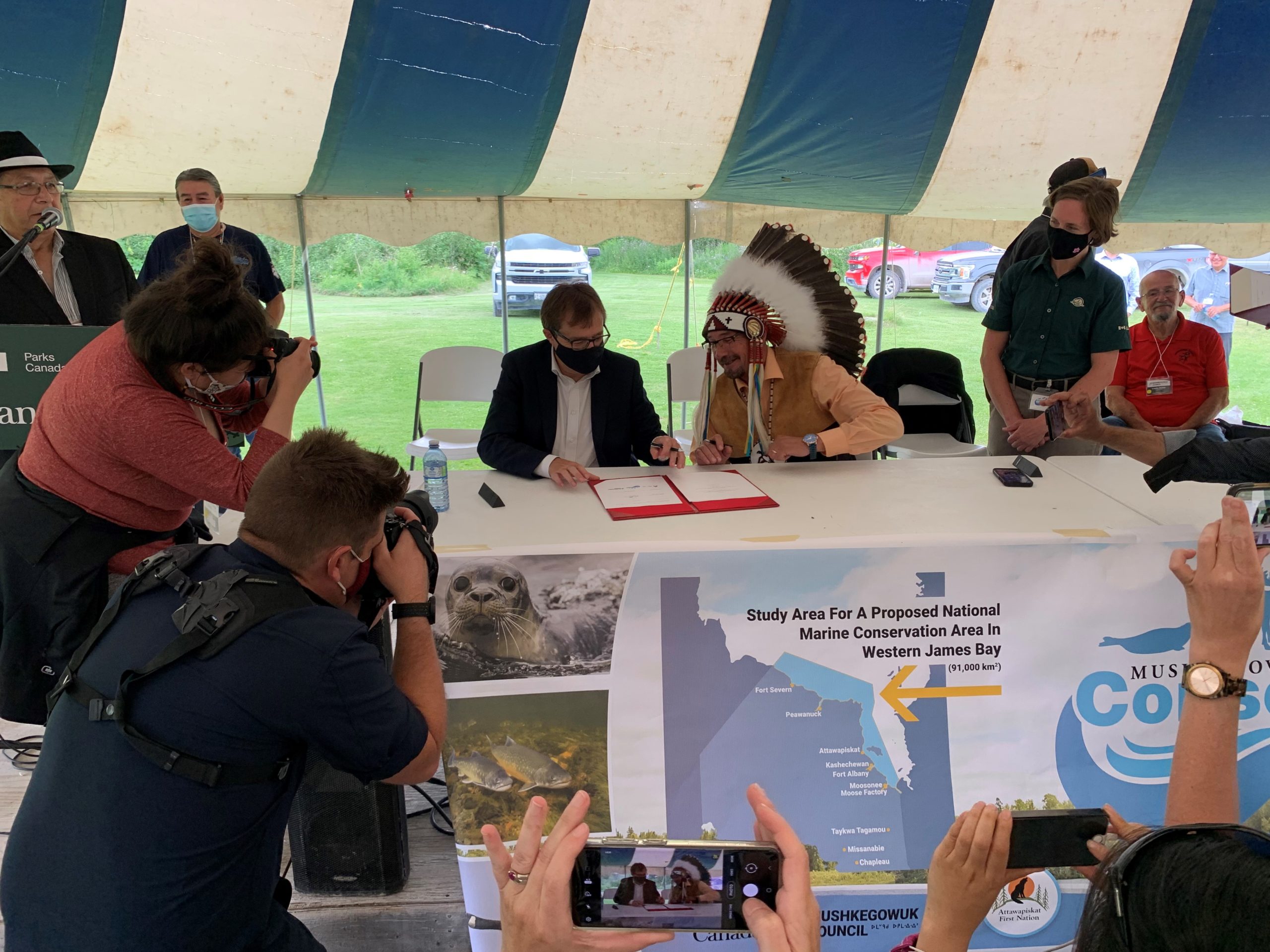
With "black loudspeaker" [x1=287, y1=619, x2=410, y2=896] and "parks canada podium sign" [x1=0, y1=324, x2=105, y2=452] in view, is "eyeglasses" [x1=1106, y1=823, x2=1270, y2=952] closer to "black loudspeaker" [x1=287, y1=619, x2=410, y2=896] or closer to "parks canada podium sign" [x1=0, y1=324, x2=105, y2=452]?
"black loudspeaker" [x1=287, y1=619, x2=410, y2=896]

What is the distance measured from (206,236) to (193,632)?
2.95 meters

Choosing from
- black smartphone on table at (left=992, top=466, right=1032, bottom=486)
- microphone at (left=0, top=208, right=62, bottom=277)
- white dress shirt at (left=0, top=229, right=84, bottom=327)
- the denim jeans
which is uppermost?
microphone at (left=0, top=208, right=62, bottom=277)

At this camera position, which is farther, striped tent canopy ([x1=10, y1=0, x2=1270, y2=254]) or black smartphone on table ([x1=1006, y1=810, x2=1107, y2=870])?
striped tent canopy ([x1=10, y1=0, x2=1270, y2=254])

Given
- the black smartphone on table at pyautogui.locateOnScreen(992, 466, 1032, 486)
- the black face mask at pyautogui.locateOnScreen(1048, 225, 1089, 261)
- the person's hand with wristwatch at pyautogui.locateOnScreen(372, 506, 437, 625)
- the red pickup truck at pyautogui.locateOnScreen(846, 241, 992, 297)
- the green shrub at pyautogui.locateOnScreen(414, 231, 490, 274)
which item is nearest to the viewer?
the person's hand with wristwatch at pyautogui.locateOnScreen(372, 506, 437, 625)

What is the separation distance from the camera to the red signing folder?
2193mm

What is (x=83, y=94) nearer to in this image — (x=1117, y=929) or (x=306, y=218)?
(x=306, y=218)

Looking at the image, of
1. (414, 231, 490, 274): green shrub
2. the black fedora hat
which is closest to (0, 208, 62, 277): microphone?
the black fedora hat

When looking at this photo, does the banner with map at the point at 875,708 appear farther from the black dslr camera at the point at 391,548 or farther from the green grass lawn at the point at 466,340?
the green grass lawn at the point at 466,340

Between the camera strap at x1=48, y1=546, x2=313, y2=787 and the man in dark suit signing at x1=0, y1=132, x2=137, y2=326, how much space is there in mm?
1548

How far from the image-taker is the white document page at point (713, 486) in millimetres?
2303

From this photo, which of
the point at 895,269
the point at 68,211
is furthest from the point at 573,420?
the point at 895,269

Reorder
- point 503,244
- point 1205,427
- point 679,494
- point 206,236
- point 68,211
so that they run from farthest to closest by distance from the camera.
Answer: point 503,244 → point 68,211 → point 1205,427 → point 206,236 → point 679,494

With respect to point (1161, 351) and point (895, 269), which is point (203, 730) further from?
point (895, 269)

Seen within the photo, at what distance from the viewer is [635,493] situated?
235 cm
